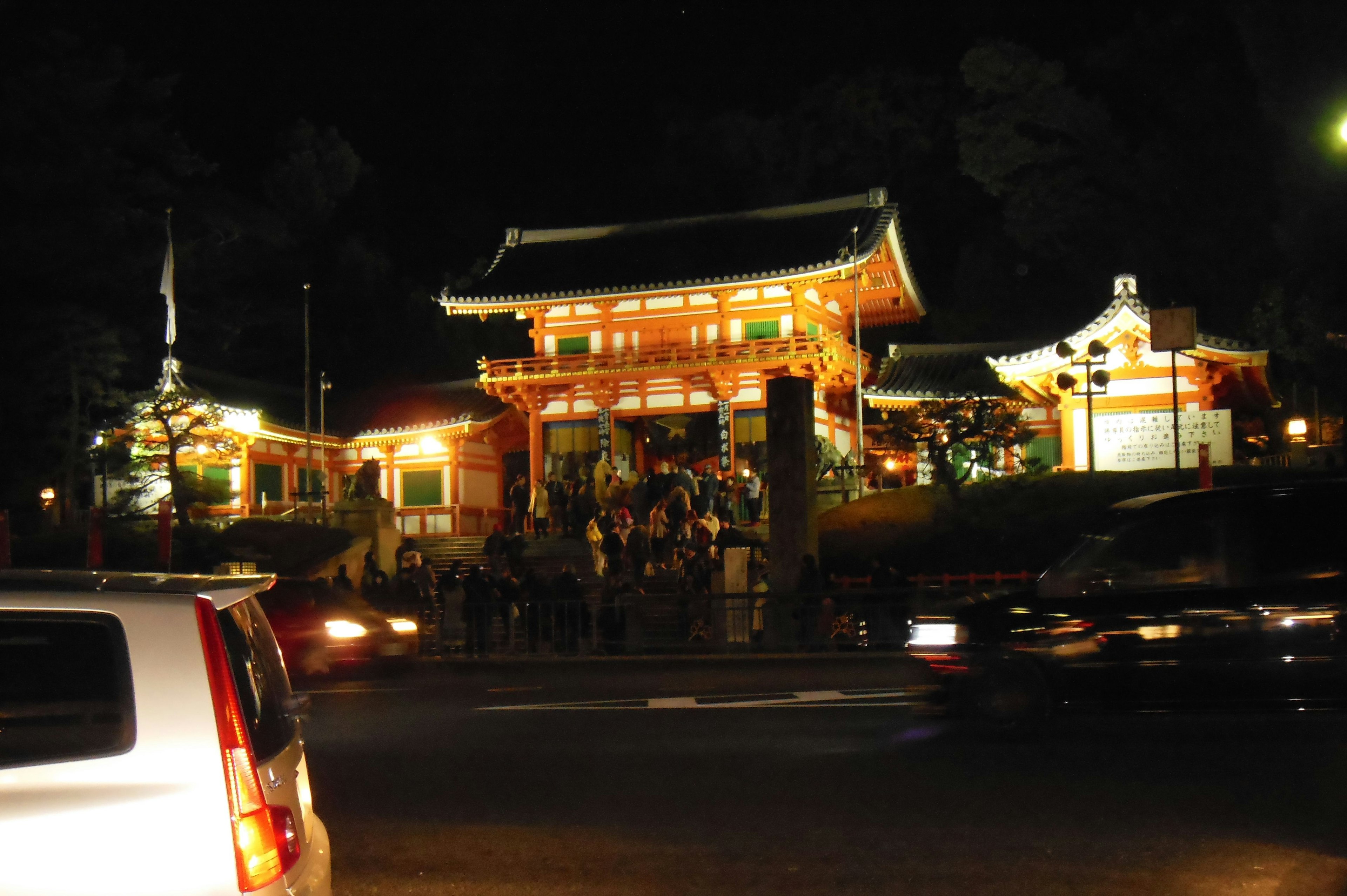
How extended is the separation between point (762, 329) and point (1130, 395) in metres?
10.1

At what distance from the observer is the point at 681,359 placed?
35.0 metres

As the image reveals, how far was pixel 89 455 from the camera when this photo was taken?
33375 millimetres

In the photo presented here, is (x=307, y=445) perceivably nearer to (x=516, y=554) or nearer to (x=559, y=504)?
(x=559, y=504)

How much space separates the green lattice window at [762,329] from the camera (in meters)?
35.7

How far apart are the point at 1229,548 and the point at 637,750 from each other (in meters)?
4.21

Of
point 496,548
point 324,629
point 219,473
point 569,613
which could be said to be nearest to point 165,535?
point 496,548

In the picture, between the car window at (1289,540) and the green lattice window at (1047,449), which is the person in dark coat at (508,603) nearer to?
the car window at (1289,540)

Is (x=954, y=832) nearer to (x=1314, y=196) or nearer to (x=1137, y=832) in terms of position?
(x=1137, y=832)

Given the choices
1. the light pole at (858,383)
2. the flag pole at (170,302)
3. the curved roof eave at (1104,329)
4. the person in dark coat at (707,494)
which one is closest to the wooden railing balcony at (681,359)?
the light pole at (858,383)

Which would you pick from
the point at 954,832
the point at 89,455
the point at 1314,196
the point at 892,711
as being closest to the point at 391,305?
the point at 89,455

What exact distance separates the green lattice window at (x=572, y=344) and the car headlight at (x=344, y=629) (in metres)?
23.0

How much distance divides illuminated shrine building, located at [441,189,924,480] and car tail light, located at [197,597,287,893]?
30.7 m

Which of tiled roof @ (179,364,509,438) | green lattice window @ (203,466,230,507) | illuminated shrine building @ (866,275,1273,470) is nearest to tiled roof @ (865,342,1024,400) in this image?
illuminated shrine building @ (866,275,1273,470)

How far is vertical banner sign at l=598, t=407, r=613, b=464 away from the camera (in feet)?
119
